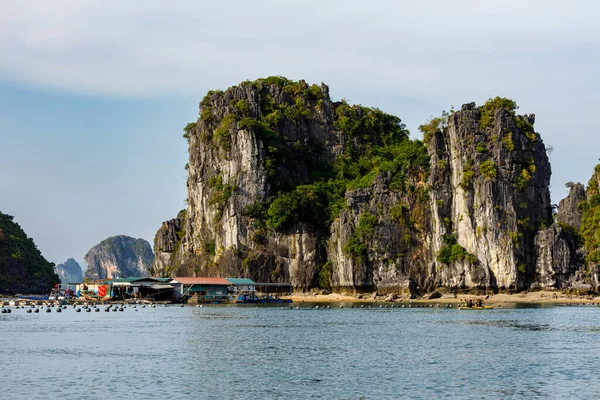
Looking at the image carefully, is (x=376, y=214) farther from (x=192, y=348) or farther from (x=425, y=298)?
(x=192, y=348)

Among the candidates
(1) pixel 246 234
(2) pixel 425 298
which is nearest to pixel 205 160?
(1) pixel 246 234

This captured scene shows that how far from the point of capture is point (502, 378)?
35.2 m

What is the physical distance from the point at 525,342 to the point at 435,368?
13735mm

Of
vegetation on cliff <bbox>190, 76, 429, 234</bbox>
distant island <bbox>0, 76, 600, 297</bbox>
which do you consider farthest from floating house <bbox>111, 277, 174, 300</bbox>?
vegetation on cliff <bbox>190, 76, 429, 234</bbox>

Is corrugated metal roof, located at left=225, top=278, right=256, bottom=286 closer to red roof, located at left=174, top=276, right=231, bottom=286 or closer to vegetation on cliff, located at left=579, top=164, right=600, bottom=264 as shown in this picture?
red roof, located at left=174, top=276, right=231, bottom=286

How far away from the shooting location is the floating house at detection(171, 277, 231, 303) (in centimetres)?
11056

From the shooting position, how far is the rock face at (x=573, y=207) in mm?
116562

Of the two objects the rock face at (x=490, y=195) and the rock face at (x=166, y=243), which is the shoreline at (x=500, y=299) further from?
the rock face at (x=166, y=243)

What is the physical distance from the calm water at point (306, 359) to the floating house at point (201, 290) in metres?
39.3

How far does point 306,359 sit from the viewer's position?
42.4 m

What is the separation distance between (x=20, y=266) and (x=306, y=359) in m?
129

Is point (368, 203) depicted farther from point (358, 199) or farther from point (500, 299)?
point (500, 299)

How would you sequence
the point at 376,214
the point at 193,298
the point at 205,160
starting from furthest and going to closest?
the point at 205,160, the point at 376,214, the point at 193,298

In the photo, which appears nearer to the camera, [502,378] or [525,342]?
[502,378]
